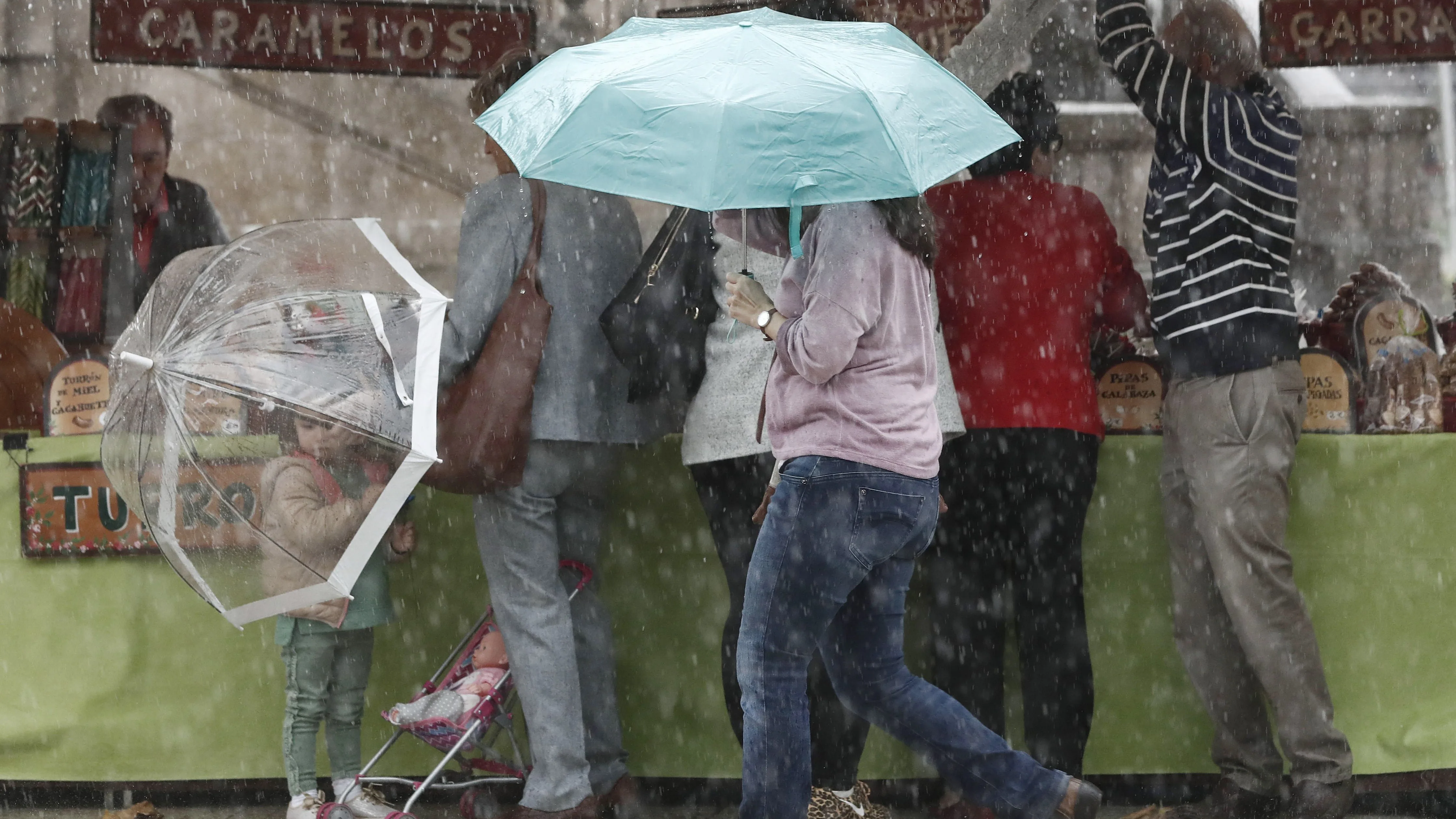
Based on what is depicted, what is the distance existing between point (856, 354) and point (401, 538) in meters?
1.72

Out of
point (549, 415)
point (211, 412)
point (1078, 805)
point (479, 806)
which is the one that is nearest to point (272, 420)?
point (211, 412)

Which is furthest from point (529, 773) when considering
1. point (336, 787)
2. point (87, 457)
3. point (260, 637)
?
point (87, 457)

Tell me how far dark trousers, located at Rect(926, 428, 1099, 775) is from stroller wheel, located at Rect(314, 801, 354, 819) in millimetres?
1705

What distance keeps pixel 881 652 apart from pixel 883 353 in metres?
0.68

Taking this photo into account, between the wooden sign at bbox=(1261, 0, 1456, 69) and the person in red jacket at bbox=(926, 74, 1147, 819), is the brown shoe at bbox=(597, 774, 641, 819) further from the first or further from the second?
the wooden sign at bbox=(1261, 0, 1456, 69)

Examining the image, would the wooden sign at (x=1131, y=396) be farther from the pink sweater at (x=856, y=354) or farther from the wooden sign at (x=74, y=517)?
the wooden sign at (x=74, y=517)

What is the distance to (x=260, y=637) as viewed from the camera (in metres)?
4.26

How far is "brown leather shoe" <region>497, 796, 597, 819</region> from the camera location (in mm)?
3705

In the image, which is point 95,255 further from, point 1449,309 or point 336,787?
point 1449,309

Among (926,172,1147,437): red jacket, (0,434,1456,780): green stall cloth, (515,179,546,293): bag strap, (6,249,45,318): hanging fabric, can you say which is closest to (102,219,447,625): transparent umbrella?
(515,179,546,293): bag strap

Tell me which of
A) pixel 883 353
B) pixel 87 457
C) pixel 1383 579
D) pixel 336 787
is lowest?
pixel 336 787

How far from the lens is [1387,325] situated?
13.7ft

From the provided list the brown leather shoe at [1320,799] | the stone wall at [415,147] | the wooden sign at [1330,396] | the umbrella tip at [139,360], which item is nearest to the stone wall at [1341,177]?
the stone wall at [415,147]

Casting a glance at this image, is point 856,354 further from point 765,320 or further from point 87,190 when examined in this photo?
point 87,190
